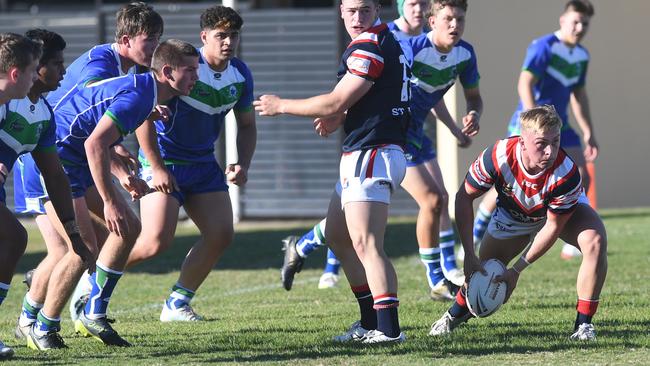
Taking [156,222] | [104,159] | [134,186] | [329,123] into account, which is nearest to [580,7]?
[329,123]

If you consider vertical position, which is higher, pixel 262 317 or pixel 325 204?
pixel 262 317

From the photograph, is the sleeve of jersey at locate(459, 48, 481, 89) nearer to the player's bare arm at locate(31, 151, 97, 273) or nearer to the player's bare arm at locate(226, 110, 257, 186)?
the player's bare arm at locate(226, 110, 257, 186)

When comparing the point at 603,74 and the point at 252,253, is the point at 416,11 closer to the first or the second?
the point at 252,253

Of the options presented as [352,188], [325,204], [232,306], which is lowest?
[325,204]

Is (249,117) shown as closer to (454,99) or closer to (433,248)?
(433,248)

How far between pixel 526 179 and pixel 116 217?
225 cm

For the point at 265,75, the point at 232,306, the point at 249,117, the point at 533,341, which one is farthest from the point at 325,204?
the point at 533,341

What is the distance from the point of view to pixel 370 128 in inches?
258

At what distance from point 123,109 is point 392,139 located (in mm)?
1449

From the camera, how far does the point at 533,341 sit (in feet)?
21.8

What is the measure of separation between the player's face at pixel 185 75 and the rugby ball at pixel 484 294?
1.92 m

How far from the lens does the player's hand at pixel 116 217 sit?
639 cm

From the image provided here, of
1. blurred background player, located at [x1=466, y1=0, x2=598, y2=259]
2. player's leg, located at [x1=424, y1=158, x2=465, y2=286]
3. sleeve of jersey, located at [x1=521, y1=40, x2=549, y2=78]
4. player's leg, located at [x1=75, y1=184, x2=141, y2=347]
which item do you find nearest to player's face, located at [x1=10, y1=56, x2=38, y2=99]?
player's leg, located at [x1=75, y1=184, x2=141, y2=347]

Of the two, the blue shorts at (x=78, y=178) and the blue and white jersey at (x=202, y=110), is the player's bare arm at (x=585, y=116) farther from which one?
the blue shorts at (x=78, y=178)
